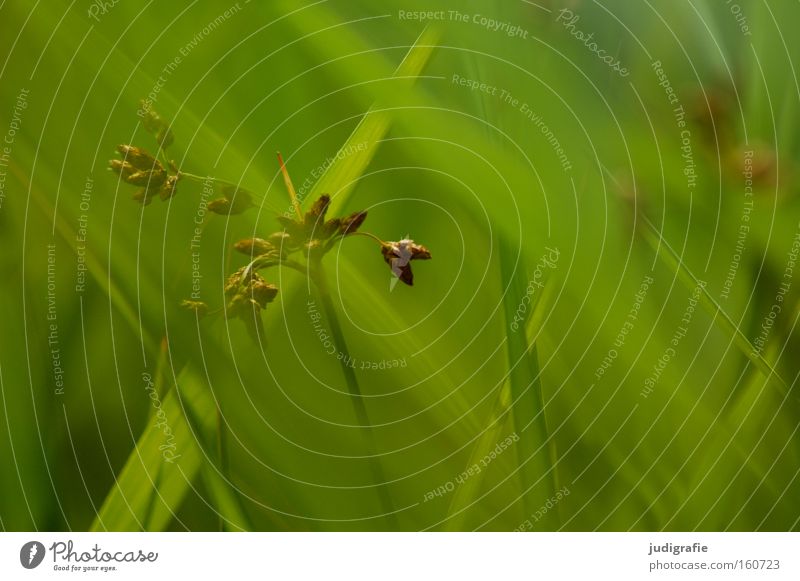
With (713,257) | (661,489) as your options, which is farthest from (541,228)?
Result: (661,489)

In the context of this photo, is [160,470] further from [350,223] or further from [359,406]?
[350,223]

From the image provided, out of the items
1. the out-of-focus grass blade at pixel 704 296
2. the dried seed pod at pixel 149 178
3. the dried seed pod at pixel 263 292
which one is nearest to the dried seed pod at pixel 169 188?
the dried seed pod at pixel 149 178

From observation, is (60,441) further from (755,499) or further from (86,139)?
(755,499)

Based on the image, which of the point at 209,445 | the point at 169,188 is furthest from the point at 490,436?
the point at 169,188

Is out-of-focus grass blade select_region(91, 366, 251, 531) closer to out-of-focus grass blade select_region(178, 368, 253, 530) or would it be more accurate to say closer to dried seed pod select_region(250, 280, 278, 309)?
out-of-focus grass blade select_region(178, 368, 253, 530)
